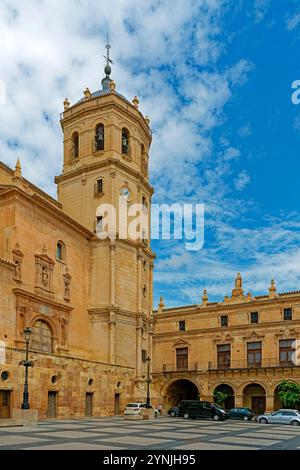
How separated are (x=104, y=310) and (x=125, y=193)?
986 cm

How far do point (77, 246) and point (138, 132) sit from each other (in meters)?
12.8

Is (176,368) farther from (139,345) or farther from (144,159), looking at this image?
(144,159)

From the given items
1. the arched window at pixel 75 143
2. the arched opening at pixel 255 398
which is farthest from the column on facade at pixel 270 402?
the arched window at pixel 75 143

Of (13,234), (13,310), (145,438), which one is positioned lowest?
(145,438)

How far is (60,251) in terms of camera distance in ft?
124

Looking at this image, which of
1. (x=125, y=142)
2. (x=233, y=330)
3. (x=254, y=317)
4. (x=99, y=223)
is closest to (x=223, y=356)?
(x=233, y=330)

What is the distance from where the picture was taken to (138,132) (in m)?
46.9

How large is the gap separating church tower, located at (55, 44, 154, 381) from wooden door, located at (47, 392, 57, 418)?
9.61 metres

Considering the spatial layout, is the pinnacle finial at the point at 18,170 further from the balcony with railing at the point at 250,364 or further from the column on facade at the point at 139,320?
the balcony with railing at the point at 250,364
